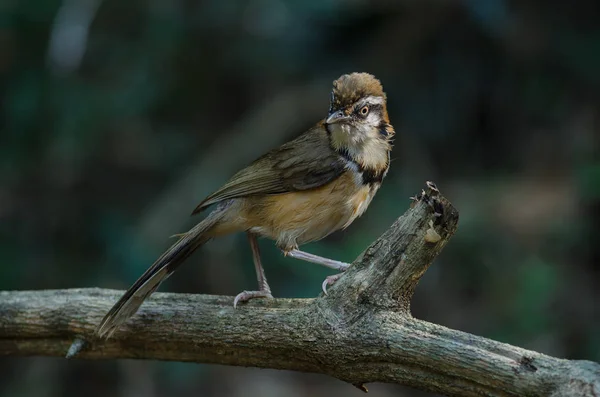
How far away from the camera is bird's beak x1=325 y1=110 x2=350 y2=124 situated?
420 centimetres

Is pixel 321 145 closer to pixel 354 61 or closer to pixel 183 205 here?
pixel 183 205

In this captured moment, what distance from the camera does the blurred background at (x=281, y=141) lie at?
679 cm

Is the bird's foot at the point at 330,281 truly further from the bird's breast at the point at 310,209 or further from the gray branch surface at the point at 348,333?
the bird's breast at the point at 310,209

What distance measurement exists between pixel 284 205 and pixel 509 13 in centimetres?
382

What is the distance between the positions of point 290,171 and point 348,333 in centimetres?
127

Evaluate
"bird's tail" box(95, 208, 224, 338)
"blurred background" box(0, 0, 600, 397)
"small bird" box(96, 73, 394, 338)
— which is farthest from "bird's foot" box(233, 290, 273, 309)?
"blurred background" box(0, 0, 600, 397)

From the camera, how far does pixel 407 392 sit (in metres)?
7.38

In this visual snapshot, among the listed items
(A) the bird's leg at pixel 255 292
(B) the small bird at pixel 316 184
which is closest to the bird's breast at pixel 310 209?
(B) the small bird at pixel 316 184

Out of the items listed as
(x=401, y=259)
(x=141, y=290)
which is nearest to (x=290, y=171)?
(x=141, y=290)

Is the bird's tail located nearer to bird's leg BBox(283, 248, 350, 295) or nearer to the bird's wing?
the bird's wing

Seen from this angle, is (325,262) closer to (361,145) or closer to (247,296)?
(247,296)

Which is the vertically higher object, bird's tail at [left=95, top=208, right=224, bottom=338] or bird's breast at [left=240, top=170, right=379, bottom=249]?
bird's breast at [left=240, top=170, right=379, bottom=249]

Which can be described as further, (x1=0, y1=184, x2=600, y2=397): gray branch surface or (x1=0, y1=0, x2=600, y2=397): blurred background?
(x1=0, y1=0, x2=600, y2=397): blurred background

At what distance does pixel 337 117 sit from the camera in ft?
13.8
